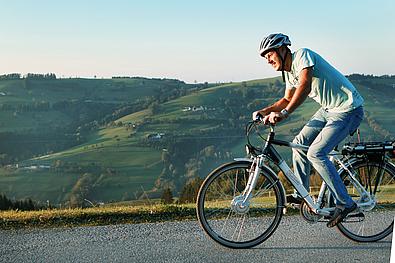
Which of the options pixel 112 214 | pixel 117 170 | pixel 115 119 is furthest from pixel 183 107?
pixel 112 214

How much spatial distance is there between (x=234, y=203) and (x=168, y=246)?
2.42ft

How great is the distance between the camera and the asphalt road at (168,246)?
4285 mm

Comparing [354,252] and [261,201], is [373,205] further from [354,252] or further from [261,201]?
[261,201]

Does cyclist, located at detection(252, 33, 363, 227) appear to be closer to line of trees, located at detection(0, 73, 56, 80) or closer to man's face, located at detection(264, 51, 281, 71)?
man's face, located at detection(264, 51, 281, 71)

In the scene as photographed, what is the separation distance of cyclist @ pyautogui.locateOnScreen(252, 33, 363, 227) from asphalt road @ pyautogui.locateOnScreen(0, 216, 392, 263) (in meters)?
0.38

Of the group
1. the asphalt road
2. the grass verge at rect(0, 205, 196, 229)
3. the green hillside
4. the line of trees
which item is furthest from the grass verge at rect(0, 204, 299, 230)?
the line of trees

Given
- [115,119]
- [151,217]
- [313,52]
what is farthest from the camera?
[115,119]

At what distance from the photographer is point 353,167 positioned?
15.8 ft

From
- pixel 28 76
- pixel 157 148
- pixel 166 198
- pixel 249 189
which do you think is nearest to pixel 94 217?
pixel 249 189

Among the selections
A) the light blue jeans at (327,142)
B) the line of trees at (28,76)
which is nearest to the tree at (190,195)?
the light blue jeans at (327,142)

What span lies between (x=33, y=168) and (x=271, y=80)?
199 feet

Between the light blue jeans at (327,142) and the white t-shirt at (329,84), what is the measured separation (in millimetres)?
93

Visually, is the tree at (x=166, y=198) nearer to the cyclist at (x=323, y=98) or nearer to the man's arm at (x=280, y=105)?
the man's arm at (x=280, y=105)

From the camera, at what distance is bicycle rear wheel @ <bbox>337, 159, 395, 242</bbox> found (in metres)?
4.79
